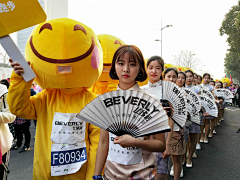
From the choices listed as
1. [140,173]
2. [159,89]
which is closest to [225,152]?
[159,89]

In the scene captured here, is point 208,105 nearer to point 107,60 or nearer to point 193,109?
point 193,109

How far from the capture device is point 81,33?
1.94 meters

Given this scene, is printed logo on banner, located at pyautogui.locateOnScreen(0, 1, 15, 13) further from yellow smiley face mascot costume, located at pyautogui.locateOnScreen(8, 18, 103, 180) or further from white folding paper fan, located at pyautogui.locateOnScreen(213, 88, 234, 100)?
white folding paper fan, located at pyautogui.locateOnScreen(213, 88, 234, 100)

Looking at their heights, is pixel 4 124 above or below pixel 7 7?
below

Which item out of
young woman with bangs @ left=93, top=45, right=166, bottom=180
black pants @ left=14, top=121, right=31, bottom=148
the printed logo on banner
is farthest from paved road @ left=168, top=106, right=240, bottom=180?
black pants @ left=14, top=121, right=31, bottom=148

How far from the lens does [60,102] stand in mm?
1997

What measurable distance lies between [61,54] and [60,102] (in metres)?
0.53

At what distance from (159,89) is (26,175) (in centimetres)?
327

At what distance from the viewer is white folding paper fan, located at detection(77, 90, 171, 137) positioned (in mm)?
1250

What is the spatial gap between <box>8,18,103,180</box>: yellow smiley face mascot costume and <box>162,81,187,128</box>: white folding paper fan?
3.62 feet

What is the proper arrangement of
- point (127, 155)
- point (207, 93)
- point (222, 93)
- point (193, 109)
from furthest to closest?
1. point (222, 93)
2. point (207, 93)
3. point (193, 109)
4. point (127, 155)

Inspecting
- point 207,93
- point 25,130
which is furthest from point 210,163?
point 25,130

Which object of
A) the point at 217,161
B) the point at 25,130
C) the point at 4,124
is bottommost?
the point at 217,161

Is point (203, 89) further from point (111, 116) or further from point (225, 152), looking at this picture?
point (111, 116)
